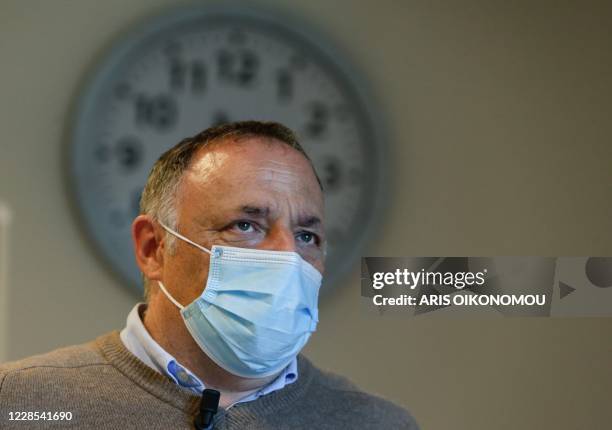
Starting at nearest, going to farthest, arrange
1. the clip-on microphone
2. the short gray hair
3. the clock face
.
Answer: the clip-on microphone → the short gray hair → the clock face

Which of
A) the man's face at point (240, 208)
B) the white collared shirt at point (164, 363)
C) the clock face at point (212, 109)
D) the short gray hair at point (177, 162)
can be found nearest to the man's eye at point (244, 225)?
the man's face at point (240, 208)

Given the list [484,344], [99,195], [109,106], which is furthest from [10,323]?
[484,344]

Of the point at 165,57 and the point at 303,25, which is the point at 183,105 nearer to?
the point at 165,57

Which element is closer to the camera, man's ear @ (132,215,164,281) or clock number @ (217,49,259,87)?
man's ear @ (132,215,164,281)

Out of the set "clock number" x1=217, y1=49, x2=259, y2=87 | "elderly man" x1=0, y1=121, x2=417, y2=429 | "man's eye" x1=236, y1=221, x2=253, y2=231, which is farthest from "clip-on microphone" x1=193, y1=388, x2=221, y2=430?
"clock number" x1=217, y1=49, x2=259, y2=87

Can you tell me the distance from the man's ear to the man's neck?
0.19 ft

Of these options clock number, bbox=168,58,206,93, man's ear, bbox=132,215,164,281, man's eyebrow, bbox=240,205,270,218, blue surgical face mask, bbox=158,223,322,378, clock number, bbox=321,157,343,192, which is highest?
clock number, bbox=168,58,206,93

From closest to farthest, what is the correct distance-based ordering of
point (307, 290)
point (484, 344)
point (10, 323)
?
point (307, 290) < point (10, 323) < point (484, 344)

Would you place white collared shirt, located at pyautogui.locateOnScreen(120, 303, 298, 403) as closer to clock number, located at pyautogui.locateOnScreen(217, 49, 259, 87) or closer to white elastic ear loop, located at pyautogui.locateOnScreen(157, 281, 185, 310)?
white elastic ear loop, located at pyautogui.locateOnScreen(157, 281, 185, 310)

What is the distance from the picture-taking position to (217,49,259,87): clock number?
2.22 m

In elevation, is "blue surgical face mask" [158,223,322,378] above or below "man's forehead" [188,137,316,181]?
below

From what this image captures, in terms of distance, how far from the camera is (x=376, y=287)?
2.16 meters

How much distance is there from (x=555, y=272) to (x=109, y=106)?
1054 millimetres

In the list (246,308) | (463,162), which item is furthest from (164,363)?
(463,162)
